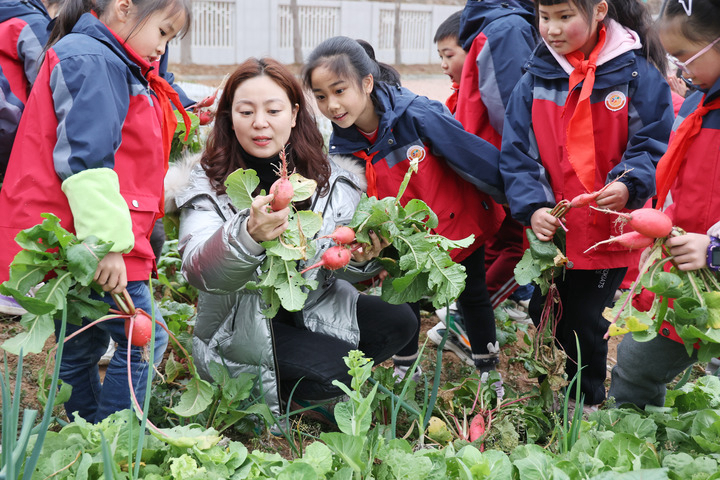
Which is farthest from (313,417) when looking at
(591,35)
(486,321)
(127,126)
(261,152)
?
(591,35)

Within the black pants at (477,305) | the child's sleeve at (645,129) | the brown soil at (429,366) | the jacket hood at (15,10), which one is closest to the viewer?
the child's sleeve at (645,129)

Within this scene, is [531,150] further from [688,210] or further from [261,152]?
[261,152]

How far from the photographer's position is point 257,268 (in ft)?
7.17

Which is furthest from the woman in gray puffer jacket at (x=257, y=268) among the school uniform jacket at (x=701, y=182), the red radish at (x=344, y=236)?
the school uniform jacket at (x=701, y=182)

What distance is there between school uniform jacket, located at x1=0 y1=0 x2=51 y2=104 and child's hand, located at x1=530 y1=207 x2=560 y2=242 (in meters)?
1.84

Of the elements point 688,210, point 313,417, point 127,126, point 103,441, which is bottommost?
point 313,417

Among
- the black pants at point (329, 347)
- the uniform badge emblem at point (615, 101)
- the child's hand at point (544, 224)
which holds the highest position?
the uniform badge emblem at point (615, 101)

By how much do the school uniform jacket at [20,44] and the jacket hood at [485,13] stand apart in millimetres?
1783

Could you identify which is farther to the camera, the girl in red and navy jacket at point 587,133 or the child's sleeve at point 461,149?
the child's sleeve at point 461,149

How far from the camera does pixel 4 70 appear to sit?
2.49 m

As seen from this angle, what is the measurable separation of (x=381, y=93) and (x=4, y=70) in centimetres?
139

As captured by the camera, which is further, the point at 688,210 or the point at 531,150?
the point at 531,150

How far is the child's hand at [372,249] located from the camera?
2.11m

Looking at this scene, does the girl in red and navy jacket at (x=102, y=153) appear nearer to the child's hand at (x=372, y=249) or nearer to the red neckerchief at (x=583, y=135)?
the child's hand at (x=372, y=249)
